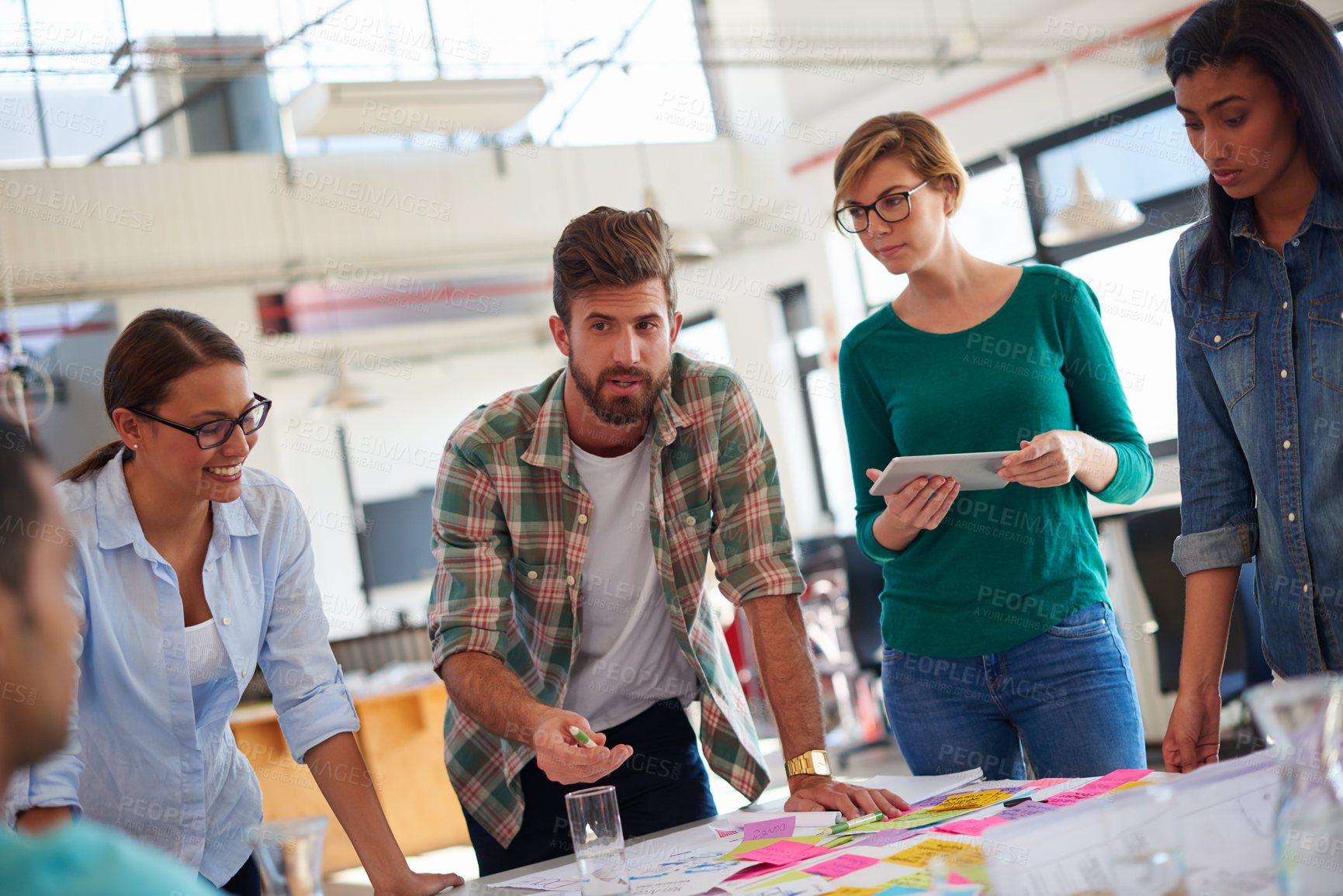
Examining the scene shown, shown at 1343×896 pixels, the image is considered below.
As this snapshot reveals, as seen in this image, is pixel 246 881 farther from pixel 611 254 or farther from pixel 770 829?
pixel 611 254

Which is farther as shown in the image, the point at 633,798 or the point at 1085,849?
the point at 633,798

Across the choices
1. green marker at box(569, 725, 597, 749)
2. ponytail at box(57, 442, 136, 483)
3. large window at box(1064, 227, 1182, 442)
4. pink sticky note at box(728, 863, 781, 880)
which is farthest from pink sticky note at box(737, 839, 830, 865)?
large window at box(1064, 227, 1182, 442)

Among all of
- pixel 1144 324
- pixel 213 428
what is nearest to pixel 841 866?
pixel 213 428

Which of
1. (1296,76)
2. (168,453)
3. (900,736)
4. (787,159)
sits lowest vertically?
(900,736)

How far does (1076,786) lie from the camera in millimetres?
1486

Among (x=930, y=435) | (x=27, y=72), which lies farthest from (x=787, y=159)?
(x=930, y=435)

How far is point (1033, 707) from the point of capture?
1826 millimetres

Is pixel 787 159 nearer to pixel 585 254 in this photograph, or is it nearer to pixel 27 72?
pixel 27 72

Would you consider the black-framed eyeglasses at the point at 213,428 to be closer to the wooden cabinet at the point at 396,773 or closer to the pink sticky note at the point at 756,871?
the pink sticky note at the point at 756,871

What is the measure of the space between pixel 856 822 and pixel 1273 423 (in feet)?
2.64

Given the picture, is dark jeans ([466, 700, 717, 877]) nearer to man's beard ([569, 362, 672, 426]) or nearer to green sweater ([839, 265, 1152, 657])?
green sweater ([839, 265, 1152, 657])

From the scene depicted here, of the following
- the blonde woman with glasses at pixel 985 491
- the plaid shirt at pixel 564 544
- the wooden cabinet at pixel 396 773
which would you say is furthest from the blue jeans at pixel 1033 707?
the wooden cabinet at pixel 396 773

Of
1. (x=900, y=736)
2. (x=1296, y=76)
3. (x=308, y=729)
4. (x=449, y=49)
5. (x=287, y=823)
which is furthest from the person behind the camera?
(x=449, y=49)

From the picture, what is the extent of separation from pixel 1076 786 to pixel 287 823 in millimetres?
991
